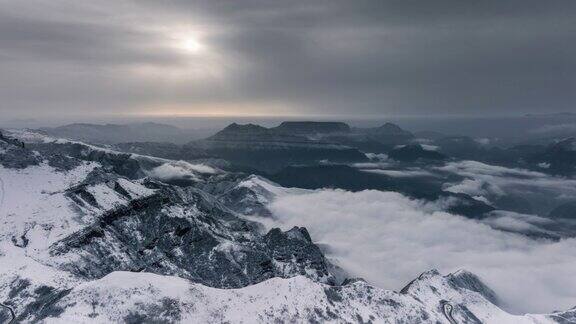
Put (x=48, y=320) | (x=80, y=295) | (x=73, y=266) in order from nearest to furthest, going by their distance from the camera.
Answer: (x=48, y=320) → (x=80, y=295) → (x=73, y=266)

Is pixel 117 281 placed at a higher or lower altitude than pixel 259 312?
higher

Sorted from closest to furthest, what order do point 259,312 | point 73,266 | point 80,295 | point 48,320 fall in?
point 48,320 < point 80,295 < point 259,312 < point 73,266

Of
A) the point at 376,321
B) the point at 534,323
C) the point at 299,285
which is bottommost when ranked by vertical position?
the point at 534,323

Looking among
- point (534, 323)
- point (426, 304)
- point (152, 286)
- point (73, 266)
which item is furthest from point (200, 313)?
point (534, 323)

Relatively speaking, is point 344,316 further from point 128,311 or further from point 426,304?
point 128,311

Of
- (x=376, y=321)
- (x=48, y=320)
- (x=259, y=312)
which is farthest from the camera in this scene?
(x=376, y=321)

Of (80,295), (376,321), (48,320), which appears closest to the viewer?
(48,320)

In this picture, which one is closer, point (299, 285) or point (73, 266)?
point (299, 285)

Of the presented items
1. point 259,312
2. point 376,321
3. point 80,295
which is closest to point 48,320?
point 80,295

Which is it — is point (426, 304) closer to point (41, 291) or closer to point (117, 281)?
point (117, 281)
